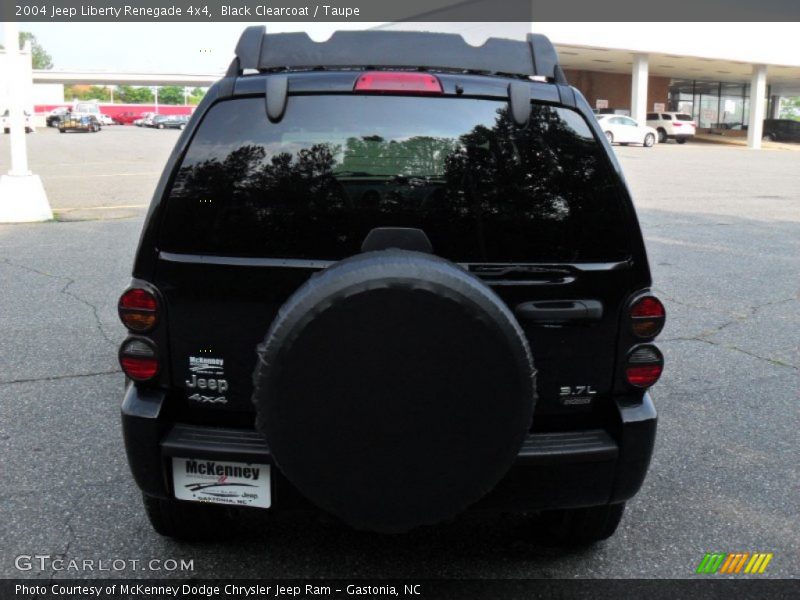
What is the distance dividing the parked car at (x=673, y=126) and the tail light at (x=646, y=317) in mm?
49196

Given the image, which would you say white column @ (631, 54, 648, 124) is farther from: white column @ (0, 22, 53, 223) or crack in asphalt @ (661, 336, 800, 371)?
crack in asphalt @ (661, 336, 800, 371)

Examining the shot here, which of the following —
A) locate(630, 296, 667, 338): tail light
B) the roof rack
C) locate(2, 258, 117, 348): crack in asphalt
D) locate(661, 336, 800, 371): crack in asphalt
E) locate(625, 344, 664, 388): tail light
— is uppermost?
the roof rack

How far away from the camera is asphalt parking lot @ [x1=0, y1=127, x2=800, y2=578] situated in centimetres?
338

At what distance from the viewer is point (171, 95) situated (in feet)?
502

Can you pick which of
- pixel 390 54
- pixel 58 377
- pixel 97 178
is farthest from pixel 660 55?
pixel 390 54

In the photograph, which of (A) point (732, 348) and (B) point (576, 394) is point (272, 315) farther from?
(A) point (732, 348)

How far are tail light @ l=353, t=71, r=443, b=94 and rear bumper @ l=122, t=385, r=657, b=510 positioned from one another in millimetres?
1246

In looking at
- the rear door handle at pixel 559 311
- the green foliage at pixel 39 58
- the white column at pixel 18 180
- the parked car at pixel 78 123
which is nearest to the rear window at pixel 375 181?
the rear door handle at pixel 559 311

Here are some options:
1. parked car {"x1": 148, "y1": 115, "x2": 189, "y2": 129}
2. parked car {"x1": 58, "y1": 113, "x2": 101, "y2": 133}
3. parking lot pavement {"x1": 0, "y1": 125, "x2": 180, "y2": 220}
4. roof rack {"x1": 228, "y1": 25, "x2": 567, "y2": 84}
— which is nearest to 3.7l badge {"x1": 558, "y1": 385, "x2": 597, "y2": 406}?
roof rack {"x1": 228, "y1": 25, "x2": 567, "y2": 84}

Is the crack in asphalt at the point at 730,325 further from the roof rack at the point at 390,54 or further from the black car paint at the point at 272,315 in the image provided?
the roof rack at the point at 390,54

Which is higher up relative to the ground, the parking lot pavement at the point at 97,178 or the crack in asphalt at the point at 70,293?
the parking lot pavement at the point at 97,178

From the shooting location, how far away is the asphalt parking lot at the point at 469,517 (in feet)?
11.1

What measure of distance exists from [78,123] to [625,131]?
39.6m
